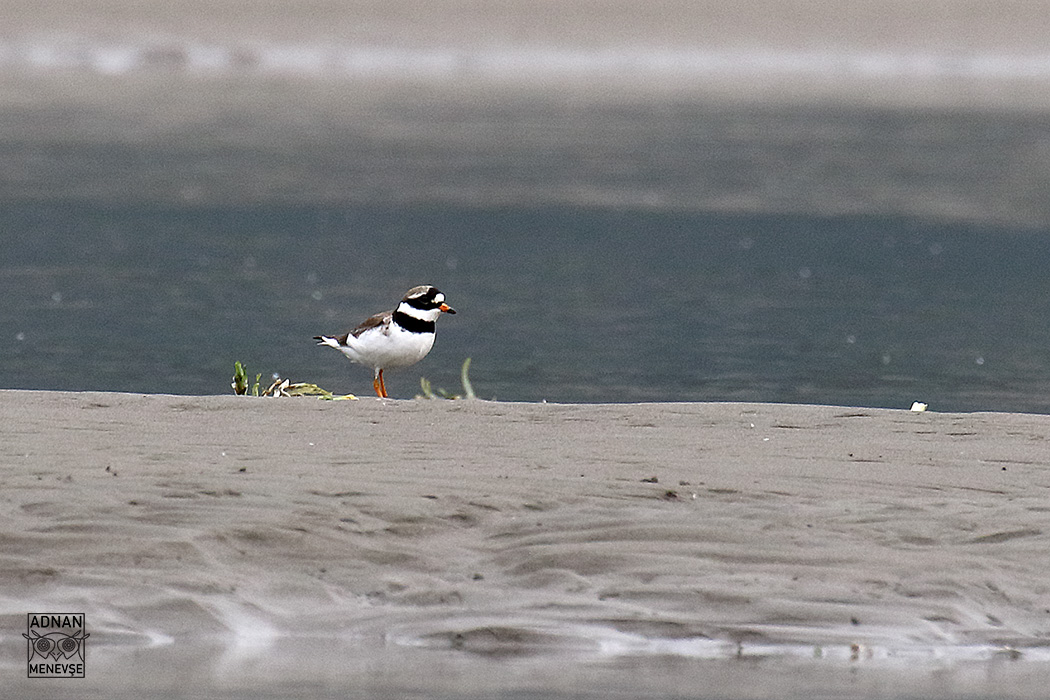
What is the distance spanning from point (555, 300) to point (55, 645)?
39.8ft

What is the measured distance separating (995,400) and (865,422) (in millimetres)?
4148

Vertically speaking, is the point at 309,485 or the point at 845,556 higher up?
the point at 309,485

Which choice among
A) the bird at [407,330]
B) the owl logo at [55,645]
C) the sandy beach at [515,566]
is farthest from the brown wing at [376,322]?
the owl logo at [55,645]

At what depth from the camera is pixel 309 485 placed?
6953 millimetres

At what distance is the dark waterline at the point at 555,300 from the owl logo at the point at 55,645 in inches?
246

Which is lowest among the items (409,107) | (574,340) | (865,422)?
(865,422)

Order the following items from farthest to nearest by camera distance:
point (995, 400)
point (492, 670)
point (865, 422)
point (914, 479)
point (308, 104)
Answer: point (308, 104)
point (995, 400)
point (865, 422)
point (914, 479)
point (492, 670)

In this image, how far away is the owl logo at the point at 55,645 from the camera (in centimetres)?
579

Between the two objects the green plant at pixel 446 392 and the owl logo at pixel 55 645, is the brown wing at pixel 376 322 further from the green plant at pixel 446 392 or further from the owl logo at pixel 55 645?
the owl logo at pixel 55 645

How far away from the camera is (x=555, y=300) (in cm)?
1780

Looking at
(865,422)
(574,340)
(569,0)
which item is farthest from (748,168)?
(569,0)

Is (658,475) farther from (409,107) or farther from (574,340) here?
(409,107)

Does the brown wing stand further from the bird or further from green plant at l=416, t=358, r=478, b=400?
green plant at l=416, t=358, r=478, b=400

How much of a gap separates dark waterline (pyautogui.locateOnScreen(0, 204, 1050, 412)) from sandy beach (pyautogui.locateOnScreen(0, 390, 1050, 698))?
15.7 feet
